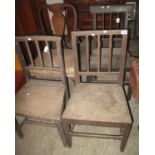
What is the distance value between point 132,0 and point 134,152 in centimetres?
219

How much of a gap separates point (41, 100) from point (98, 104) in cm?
48

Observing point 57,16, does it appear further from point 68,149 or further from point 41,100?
point 68,149

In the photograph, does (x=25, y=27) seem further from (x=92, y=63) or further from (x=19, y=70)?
(x=92, y=63)

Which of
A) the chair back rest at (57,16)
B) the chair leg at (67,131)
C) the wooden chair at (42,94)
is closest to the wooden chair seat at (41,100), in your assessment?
the wooden chair at (42,94)

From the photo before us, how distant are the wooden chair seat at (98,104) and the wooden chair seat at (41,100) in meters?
0.10

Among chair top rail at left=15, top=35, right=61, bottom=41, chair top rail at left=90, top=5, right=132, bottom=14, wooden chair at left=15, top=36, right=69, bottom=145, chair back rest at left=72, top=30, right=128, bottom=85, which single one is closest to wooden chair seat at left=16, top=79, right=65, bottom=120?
wooden chair at left=15, top=36, right=69, bottom=145

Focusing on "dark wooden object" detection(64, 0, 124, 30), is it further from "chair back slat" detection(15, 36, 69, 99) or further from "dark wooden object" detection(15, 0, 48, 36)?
"chair back slat" detection(15, 36, 69, 99)

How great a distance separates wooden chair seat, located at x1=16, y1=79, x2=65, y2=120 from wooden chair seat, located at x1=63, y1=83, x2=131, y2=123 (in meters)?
0.10

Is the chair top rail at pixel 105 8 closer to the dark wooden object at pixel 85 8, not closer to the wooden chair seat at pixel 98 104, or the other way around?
the wooden chair seat at pixel 98 104

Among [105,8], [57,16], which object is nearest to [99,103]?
[105,8]

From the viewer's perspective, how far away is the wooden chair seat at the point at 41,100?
127 centimetres

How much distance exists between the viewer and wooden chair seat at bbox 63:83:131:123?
3.85 ft

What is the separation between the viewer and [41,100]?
1.37 metres
